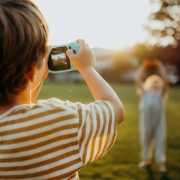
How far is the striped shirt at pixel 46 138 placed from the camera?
1157 mm

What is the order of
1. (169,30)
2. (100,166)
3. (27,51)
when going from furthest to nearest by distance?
(169,30)
(100,166)
(27,51)

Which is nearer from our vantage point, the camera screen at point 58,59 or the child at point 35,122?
the child at point 35,122

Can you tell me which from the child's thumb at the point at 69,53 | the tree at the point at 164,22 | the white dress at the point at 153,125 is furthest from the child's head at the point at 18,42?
the tree at the point at 164,22

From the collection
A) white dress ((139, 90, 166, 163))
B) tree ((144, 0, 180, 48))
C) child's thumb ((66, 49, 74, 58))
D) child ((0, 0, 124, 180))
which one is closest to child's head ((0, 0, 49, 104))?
child ((0, 0, 124, 180))

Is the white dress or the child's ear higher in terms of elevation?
the child's ear

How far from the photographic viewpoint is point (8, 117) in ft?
3.85

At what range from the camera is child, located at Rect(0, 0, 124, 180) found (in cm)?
113

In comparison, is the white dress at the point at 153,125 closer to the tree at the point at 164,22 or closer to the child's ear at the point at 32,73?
the child's ear at the point at 32,73

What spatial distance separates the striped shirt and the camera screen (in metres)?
0.22

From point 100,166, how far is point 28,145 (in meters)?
5.46

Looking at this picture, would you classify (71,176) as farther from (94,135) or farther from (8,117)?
(8,117)

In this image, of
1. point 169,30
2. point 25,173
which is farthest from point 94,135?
point 169,30

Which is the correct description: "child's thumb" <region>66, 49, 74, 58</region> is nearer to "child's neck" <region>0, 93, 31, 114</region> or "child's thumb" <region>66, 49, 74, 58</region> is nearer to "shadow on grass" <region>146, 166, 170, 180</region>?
"child's neck" <region>0, 93, 31, 114</region>

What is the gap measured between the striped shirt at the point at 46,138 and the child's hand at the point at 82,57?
173 mm
